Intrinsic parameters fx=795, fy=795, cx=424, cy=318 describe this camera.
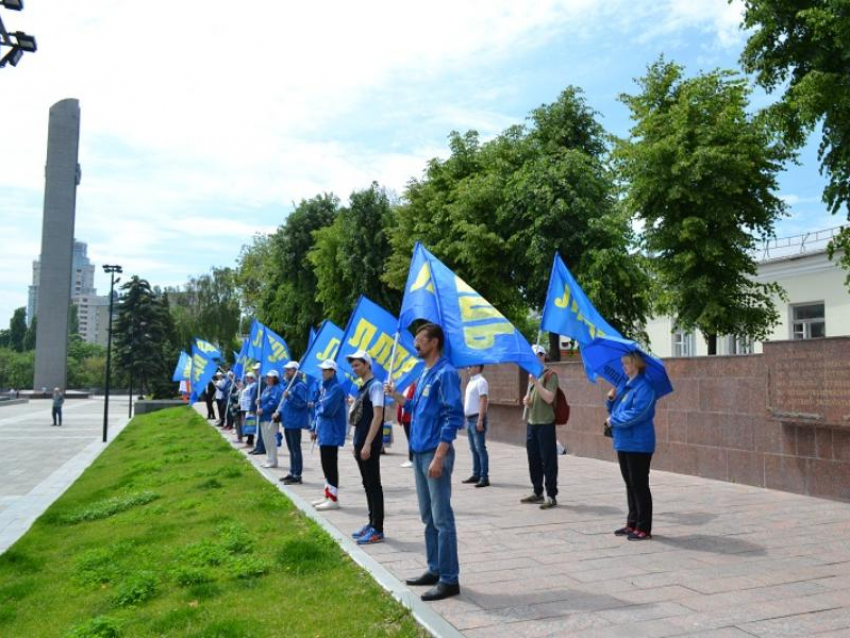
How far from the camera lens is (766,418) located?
10.6 metres


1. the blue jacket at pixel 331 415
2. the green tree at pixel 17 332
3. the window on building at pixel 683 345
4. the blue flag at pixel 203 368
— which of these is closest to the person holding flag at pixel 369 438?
the blue jacket at pixel 331 415

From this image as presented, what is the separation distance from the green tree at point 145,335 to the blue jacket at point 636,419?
7564cm

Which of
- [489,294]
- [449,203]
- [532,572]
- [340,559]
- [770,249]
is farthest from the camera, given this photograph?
[770,249]

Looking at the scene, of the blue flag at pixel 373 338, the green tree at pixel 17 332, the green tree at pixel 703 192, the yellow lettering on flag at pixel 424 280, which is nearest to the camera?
the yellow lettering on flag at pixel 424 280

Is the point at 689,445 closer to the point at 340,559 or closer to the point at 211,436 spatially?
the point at 340,559

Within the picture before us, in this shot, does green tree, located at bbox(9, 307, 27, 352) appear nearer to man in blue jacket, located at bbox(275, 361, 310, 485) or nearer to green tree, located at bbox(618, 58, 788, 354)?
green tree, located at bbox(618, 58, 788, 354)

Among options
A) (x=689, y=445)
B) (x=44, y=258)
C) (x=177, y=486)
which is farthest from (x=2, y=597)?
(x=44, y=258)

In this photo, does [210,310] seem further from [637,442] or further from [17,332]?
[17,332]

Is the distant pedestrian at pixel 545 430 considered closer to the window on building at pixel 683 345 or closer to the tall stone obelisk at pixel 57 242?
the window on building at pixel 683 345

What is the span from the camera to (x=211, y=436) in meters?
22.4

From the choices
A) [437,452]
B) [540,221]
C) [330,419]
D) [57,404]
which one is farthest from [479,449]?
[57,404]

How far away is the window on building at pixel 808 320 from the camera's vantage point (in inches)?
1210

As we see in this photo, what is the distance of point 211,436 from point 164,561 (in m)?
15.4

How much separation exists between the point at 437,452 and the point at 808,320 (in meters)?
29.8
